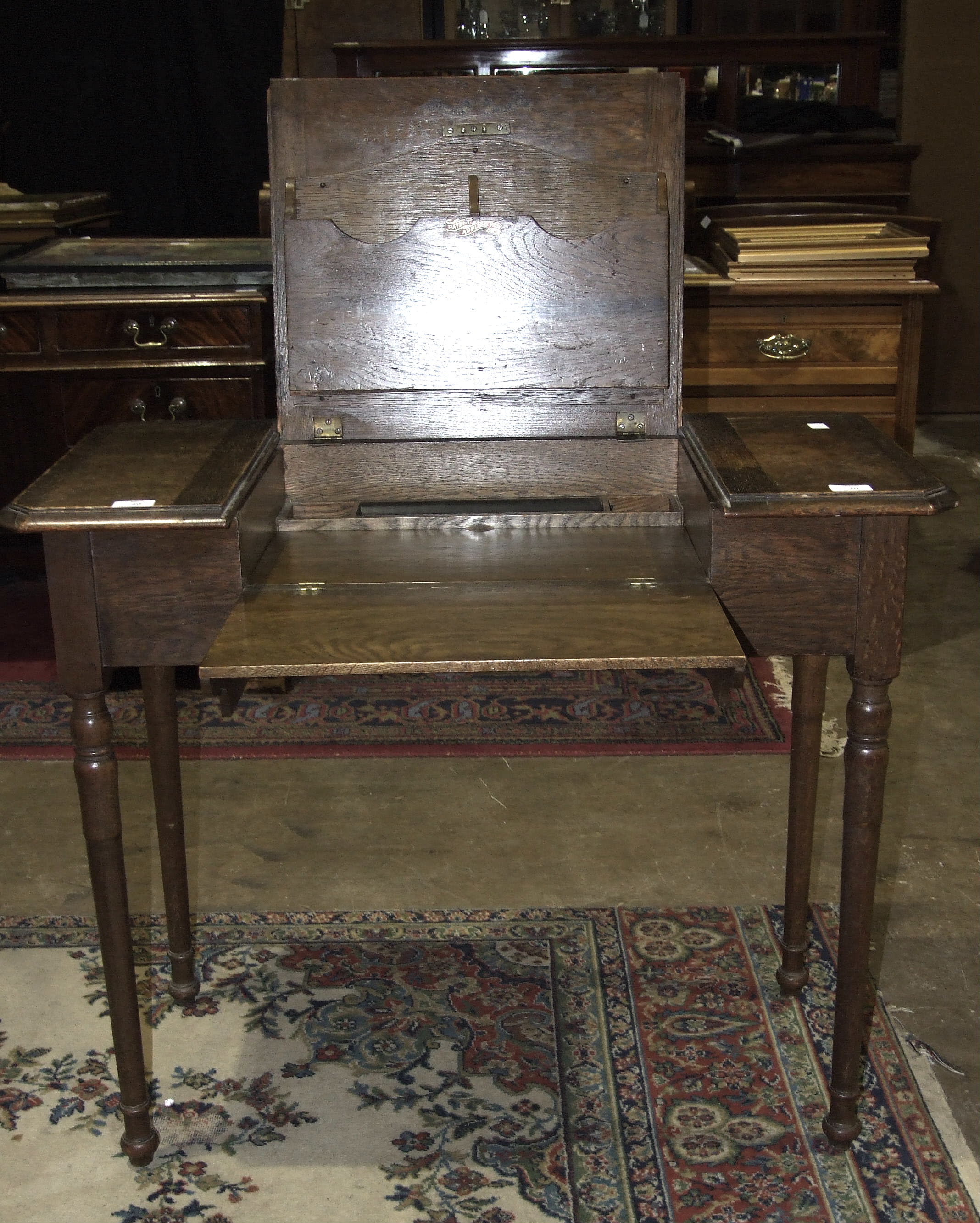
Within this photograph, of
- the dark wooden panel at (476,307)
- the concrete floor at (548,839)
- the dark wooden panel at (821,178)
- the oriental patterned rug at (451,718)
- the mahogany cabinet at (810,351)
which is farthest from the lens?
the dark wooden panel at (821,178)

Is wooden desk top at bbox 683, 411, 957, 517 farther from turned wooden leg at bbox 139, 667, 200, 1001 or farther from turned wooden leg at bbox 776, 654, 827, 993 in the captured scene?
turned wooden leg at bbox 139, 667, 200, 1001

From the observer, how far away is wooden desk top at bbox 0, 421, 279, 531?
65.7 inches

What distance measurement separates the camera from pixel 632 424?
84.2 inches

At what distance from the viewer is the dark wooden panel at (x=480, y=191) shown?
210 centimetres

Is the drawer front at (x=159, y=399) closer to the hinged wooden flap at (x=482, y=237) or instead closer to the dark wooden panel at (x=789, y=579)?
the hinged wooden flap at (x=482, y=237)

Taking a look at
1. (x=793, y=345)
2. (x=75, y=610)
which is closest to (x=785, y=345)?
(x=793, y=345)

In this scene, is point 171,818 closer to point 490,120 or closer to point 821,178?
point 490,120

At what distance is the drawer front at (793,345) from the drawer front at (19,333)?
1.70 m

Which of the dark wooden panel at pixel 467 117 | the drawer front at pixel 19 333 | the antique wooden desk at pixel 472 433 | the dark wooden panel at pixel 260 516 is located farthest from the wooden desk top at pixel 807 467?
the drawer front at pixel 19 333

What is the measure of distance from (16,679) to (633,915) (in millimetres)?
1885

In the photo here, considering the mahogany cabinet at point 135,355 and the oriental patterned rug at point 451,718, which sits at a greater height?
the mahogany cabinet at point 135,355

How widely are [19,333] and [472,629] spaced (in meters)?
2.36

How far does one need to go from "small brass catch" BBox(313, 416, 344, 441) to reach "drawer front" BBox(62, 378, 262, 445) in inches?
55.6

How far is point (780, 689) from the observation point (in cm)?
349
